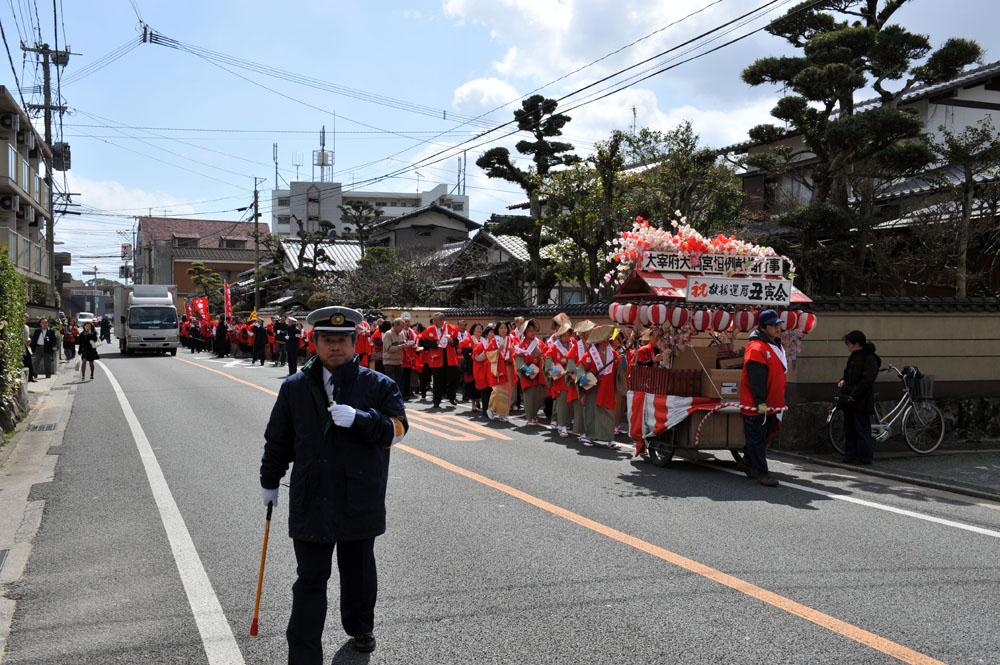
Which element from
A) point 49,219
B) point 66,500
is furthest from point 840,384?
point 49,219

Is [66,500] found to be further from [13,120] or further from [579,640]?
[13,120]

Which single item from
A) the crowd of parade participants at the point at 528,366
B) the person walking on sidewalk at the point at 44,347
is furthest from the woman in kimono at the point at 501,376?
the person walking on sidewalk at the point at 44,347

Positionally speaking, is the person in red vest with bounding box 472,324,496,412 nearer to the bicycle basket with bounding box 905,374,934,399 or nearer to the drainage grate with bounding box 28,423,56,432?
the bicycle basket with bounding box 905,374,934,399

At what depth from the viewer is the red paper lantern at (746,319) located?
9812 mm

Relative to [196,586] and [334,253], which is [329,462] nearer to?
[196,586]

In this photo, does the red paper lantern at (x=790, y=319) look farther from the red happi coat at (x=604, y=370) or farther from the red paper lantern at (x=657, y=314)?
the red happi coat at (x=604, y=370)

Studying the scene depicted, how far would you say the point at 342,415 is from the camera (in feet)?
12.3

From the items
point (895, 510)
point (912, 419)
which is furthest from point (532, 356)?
point (895, 510)

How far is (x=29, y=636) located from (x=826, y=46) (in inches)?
576

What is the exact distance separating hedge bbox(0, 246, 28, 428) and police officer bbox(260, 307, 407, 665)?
10.1 metres

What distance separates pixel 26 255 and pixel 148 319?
714 centimetres

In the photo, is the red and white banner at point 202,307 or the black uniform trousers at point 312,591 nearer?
the black uniform trousers at point 312,591

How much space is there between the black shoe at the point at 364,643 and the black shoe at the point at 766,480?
214 inches

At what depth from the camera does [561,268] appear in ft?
81.3
